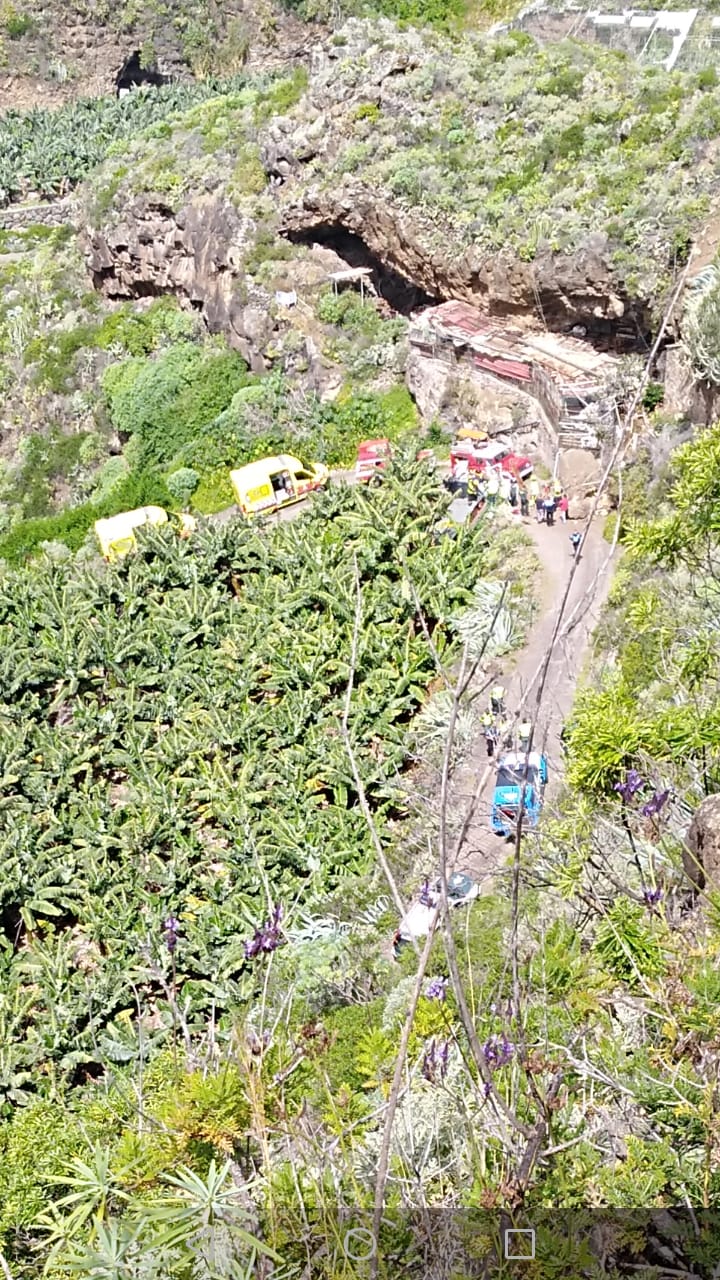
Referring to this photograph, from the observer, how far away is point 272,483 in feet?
93.7

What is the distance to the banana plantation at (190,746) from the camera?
1543cm

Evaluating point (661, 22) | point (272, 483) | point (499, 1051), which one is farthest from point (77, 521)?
point (499, 1051)

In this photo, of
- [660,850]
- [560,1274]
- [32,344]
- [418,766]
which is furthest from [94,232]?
[560,1274]

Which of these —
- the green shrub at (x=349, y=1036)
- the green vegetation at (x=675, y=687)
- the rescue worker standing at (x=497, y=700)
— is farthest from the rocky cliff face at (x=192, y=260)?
the green shrub at (x=349, y=1036)

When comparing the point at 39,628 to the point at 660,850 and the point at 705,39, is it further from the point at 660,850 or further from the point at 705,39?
the point at 705,39

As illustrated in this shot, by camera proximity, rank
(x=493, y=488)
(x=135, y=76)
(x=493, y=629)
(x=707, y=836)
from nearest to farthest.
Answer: (x=493, y=629)
(x=707, y=836)
(x=493, y=488)
(x=135, y=76)

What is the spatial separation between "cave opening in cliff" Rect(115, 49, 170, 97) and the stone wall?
64.3 ft

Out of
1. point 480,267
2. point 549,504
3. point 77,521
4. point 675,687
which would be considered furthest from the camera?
point 77,521

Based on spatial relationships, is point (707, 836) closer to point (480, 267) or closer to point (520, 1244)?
point (520, 1244)

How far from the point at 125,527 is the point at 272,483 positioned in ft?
13.0

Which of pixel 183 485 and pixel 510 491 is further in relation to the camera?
pixel 183 485

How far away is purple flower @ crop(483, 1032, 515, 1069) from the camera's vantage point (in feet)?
16.1

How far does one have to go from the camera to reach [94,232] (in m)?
39.4

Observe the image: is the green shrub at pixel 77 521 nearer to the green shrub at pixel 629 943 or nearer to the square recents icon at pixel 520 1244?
the green shrub at pixel 629 943
